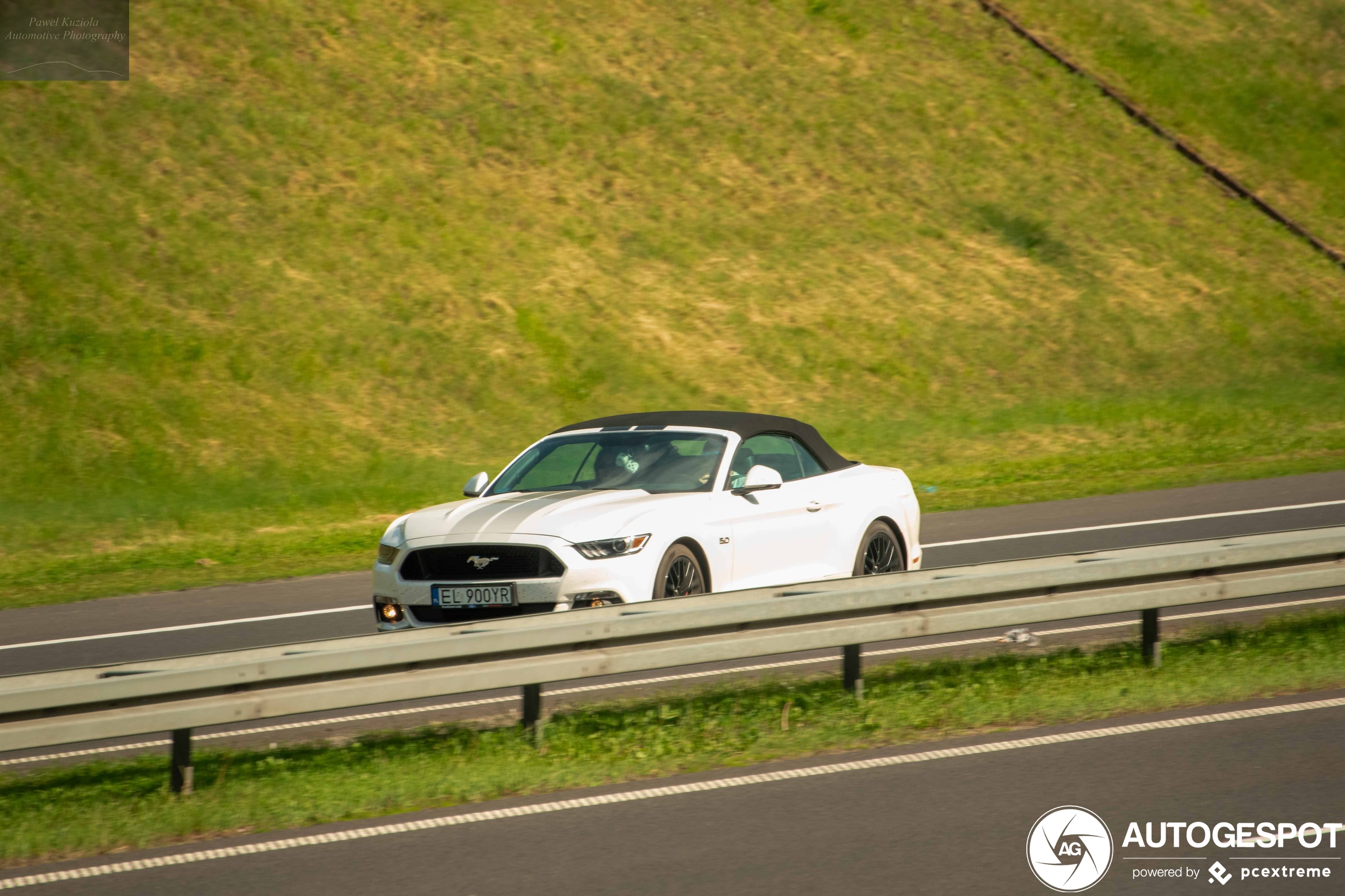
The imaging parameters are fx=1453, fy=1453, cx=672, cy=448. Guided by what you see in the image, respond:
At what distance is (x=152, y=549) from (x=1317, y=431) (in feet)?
58.6

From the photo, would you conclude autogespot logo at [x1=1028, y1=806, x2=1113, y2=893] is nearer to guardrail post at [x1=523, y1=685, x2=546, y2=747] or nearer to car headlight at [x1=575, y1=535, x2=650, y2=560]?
guardrail post at [x1=523, y1=685, x2=546, y2=747]

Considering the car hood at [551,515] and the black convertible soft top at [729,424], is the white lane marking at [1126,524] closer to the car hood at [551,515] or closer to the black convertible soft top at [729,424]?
the black convertible soft top at [729,424]

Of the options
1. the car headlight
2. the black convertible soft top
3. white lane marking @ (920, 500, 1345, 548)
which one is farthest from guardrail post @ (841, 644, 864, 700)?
white lane marking @ (920, 500, 1345, 548)

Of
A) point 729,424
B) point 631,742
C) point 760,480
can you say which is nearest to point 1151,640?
point 760,480

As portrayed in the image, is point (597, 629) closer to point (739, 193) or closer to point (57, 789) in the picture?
point (57, 789)

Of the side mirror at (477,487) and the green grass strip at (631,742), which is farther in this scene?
the side mirror at (477,487)

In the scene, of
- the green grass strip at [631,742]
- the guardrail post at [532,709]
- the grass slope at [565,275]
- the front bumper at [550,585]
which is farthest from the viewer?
the grass slope at [565,275]

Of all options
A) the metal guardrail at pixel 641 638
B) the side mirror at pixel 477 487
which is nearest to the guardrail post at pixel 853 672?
the metal guardrail at pixel 641 638

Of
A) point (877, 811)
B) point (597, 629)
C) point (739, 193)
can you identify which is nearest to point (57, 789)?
point (597, 629)

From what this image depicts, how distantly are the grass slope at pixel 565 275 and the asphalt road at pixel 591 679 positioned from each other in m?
1.52

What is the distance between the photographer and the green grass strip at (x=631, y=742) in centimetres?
620

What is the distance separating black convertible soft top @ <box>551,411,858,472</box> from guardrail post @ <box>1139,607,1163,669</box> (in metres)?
2.79

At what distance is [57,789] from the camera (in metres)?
6.82

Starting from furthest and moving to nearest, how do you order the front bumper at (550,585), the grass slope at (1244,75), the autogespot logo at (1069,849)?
the grass slope at (1244,75) → the front bumper at (550,585) → the autogespot logo at (1069,849)
